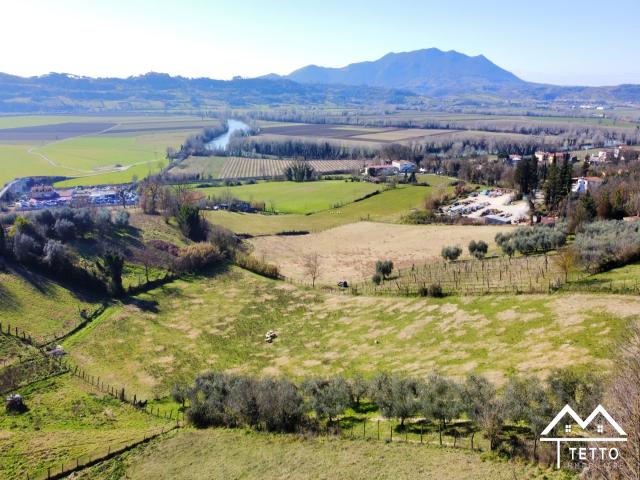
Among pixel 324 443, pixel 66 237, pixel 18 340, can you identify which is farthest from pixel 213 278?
pixel 324 443

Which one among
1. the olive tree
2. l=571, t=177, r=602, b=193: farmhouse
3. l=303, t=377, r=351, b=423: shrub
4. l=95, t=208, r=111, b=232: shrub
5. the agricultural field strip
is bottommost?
the agricultural field strip

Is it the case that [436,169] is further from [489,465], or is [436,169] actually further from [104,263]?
[489,465]

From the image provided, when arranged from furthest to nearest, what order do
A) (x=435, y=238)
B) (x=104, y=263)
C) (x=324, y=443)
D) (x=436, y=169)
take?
(x=436, y=169)
(x=435, y=238)
(x=104, y=263)
(x=324, y=443)

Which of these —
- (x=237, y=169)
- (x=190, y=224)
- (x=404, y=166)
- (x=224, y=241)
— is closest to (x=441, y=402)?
(x=224, y=241)

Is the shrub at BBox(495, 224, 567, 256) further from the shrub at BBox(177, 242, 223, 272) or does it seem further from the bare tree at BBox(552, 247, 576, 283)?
the shrub at BBox(177, 242, 223, 272)

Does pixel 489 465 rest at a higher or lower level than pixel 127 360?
higher

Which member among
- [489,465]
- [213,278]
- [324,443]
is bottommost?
[213,278]

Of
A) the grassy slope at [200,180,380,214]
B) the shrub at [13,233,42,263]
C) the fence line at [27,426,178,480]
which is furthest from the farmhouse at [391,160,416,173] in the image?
the fence line at [27,426,178,480]
